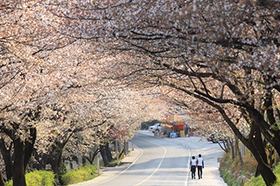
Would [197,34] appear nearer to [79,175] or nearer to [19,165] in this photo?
[19,165]

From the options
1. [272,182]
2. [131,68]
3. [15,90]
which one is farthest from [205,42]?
[15,90]

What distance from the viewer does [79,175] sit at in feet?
98.7

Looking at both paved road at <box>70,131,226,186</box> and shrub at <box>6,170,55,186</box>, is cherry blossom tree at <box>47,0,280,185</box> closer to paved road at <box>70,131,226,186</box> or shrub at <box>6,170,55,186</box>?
shrub at <box>6,170,55,186</box>

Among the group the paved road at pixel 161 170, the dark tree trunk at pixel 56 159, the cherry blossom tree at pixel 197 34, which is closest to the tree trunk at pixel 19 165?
the cherry blossom tree at pixel 197 34

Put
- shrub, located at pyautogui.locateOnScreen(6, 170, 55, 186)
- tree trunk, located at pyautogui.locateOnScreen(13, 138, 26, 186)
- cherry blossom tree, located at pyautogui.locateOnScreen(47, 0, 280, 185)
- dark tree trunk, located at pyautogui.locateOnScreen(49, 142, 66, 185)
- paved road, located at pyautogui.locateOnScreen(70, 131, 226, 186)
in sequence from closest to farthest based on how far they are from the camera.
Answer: cherry blossom tree, located at pyautogui.locateOnScreen(47, 0, 280, 185), tree trunk, located at pyautogui.locateOnScreen(13, 138, 26, 186), shrub, located at pyautogui.locateOnScreen(6, 170, 55, 186), dark tree trunk, located at pyautogui.locateOnScreen(49, 142, 66, 185), paved road, located at pyautogui.locateOnScreen(70, 131, 226, 186)

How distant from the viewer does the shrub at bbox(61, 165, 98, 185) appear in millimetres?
28406

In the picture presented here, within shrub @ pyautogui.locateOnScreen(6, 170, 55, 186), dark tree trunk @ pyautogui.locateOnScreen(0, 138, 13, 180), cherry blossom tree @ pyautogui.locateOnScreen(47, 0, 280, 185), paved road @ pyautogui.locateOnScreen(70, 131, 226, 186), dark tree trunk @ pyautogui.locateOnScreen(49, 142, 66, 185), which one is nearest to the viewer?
cherry blossom tree @ pyautogui.locateOnScreen(47, 0, 280, 185)

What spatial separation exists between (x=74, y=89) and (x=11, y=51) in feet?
16.7

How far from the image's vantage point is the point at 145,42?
8.77m

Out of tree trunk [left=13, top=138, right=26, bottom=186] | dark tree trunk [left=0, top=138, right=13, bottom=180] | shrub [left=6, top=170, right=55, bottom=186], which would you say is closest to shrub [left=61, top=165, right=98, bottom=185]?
shrub [left=6, top=170, right=55, bottom=186]

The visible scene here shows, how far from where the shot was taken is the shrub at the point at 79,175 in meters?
28.4

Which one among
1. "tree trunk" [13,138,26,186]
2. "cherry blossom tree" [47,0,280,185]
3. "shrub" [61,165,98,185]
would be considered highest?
"cherry blossom tree" [47,0,280,185]

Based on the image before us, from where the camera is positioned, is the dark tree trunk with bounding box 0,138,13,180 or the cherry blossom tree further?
the dark tree trunk with bounding box 0,138,13,180

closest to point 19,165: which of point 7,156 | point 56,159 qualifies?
point 7,156
